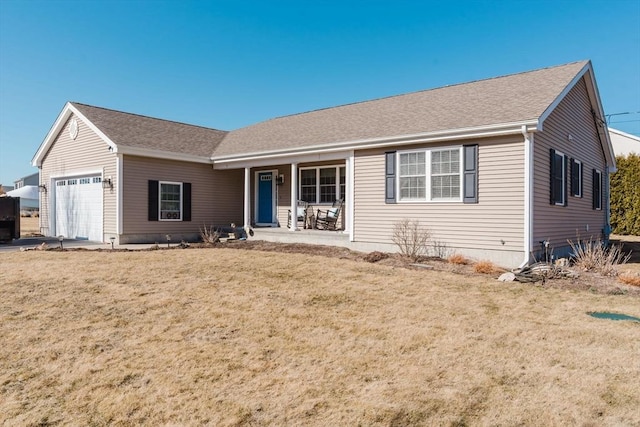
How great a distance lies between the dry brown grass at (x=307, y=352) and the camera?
311cm

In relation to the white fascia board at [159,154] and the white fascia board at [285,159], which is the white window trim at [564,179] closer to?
the white fascia board at [285,159]

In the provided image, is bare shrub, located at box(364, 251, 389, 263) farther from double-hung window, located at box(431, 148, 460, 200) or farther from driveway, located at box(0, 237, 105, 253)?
driveway, located at box(0, 237, 105, 253)

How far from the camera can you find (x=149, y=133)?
14.9m

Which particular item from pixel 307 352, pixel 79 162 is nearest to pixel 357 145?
pixel 307 352

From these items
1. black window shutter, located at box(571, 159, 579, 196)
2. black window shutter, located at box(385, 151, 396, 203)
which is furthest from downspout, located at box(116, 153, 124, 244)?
black window shutter, located at box(571, 159, 579, 196)

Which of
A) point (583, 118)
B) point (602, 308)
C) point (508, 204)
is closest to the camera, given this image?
point (602, 308)

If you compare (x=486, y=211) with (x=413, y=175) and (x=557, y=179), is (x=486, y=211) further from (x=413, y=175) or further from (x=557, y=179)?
(x=557, y=179)

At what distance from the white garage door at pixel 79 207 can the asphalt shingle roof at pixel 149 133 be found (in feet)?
6.29

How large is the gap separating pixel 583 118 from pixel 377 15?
10132mm

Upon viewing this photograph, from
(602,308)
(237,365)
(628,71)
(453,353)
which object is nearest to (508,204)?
(602,308)

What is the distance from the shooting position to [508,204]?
8.98 metres

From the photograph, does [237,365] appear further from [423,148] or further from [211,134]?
[211,134]

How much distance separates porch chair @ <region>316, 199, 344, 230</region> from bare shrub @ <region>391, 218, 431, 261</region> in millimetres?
3174

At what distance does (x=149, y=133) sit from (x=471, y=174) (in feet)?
37.6
